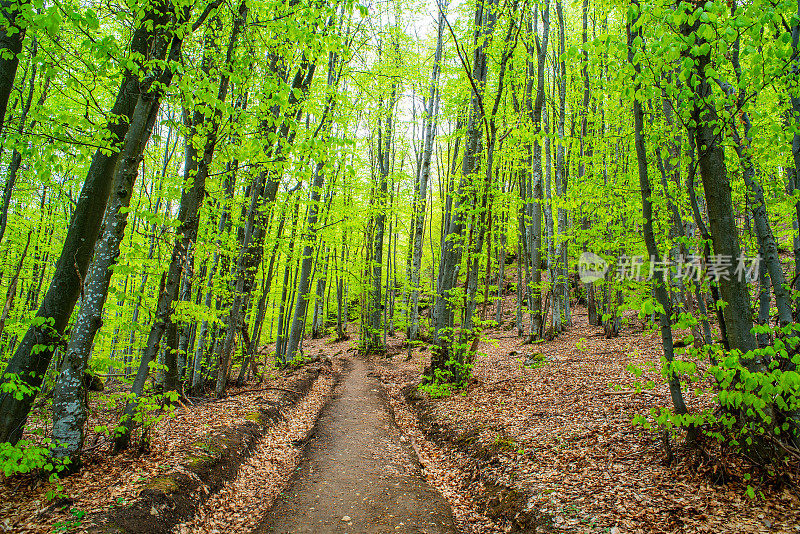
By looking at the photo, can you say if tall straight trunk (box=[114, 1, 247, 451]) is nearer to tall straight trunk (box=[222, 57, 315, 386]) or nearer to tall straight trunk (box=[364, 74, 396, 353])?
tall straight trunk (box=[222, 57, 315, 386])

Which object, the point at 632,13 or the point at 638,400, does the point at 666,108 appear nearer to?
the point at 632,13

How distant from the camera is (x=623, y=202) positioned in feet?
27.3

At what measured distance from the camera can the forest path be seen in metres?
4.85

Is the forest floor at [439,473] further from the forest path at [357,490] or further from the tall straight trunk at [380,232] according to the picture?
the tall straight trunk at [380,232]

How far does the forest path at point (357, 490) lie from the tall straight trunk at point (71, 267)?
3.30m

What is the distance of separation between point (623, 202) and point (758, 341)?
14.6 ft

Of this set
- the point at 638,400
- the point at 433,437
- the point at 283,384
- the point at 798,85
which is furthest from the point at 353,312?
the point at 798,85

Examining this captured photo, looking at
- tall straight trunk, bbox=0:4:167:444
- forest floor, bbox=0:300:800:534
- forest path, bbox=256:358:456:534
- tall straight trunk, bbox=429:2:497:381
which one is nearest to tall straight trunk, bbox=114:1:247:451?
forest floor, bbox=0:300:800:534

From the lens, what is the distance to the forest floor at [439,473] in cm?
397

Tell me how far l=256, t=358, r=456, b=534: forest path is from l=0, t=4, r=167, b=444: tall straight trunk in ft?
10.8

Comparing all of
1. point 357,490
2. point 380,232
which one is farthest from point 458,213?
point 380,232

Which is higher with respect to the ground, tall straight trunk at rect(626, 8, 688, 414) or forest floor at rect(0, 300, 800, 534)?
tall straight trunk at rect(626, 8, 688, 414)

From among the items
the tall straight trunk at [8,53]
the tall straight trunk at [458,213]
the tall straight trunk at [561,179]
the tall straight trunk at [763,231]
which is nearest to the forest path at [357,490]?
the tall straight trunk at [458,213]

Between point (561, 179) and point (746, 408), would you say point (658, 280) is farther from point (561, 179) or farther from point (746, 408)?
point (561, 179)
